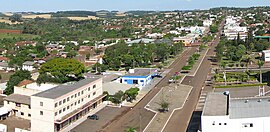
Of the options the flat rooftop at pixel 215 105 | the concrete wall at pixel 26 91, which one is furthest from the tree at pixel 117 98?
the flat rooftop at pixel 215 105

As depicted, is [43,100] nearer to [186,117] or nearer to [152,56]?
[186,117]

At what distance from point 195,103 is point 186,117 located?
3370 millimetres

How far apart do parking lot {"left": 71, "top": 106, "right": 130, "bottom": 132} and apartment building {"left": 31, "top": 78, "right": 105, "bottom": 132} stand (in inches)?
28.4

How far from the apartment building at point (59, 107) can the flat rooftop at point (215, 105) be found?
23.8 ft

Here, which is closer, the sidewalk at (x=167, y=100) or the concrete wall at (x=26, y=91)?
the sidewalk at (x=167, y=100)

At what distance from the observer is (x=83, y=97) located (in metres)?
21.1

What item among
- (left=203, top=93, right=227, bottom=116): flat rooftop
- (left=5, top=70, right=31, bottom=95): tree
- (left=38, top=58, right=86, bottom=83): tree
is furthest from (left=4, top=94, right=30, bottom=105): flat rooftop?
(left=203, top=93, right=227, bottom=116): flat rooftop

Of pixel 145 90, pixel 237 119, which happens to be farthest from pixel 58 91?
pixel 237 119

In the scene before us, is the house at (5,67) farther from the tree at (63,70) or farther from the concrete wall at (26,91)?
the concrete wall at (26,91)

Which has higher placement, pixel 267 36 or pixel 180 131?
pixel 267 36

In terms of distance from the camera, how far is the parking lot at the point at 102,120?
1884 centimetres

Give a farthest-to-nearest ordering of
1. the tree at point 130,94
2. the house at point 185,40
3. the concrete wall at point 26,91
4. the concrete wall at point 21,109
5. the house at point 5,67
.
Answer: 1. the house at point 185,40
2. the house at point 5,67
3. the tree at point 130,94
4. the concrete wall at point 26,91
5. the concrete wall at point 21,109

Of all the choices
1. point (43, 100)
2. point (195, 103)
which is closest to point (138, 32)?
point (195, 103)

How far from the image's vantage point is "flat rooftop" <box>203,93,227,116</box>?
15.7 m
